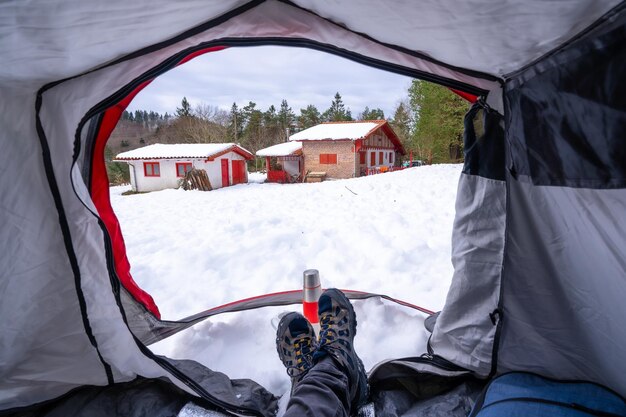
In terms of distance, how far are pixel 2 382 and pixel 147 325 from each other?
0.76 m

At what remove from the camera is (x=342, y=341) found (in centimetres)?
162

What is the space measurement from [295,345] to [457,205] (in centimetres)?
123

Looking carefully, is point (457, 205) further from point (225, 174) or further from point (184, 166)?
point (184, 166)

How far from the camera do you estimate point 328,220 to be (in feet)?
16.9

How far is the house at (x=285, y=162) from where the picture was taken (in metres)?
18.8

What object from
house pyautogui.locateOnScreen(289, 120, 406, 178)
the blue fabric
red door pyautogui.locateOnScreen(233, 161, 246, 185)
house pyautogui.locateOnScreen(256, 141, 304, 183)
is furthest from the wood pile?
the blue fabric

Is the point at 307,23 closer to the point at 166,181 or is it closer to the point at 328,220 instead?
the point at 328,220

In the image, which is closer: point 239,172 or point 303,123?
point 239,172

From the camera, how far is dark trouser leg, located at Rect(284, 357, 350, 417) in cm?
115

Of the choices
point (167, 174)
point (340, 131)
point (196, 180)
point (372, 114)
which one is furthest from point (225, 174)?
point (372, 114)

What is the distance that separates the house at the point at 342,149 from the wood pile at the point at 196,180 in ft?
18.2

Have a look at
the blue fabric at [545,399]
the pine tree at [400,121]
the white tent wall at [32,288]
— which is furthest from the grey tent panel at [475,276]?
the pine tree at [400,121]

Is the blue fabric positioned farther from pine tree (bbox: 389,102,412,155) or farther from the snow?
pine tree (bbox: 389,102,412,155)

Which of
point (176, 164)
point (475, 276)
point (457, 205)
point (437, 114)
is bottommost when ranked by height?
point (475, 276)
